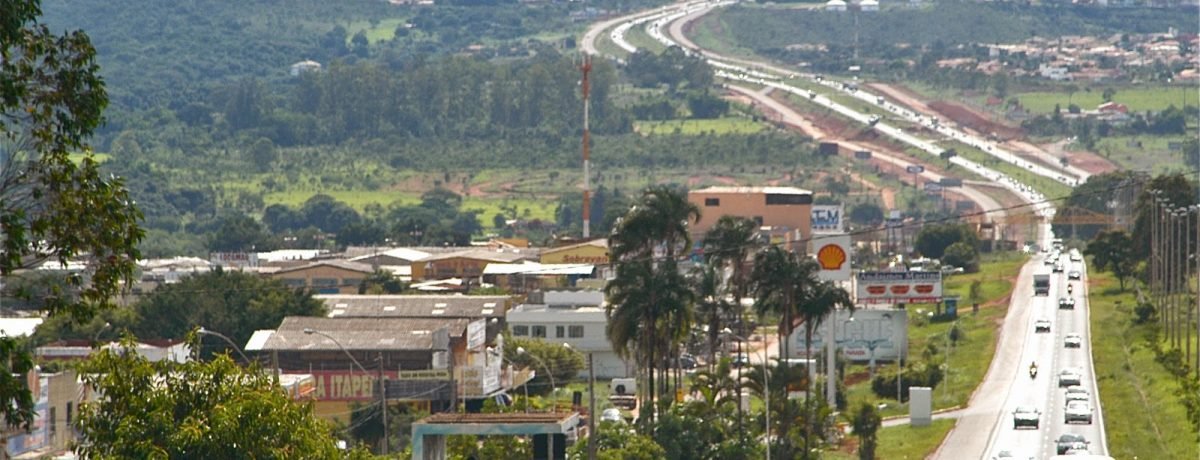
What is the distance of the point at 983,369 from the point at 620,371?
19.0 meters

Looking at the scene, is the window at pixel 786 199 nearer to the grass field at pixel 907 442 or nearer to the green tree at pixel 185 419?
the grass field at pixel 907 442

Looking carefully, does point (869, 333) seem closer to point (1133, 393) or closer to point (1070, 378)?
point (1070, 378)

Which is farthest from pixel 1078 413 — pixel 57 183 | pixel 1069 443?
pixel 57 183

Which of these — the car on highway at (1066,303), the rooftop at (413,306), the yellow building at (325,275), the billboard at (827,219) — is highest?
the billboard at (827,219)

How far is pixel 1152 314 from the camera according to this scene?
107 meters

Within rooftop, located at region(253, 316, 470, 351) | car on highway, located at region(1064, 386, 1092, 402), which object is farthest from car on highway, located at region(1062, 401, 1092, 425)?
rooftop, located at region(253, 316, 470, 351)

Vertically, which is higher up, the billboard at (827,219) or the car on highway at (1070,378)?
the billboard at (827,219)

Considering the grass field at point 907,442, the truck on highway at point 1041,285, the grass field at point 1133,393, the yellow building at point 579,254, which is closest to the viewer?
the grass field at point 1133,393

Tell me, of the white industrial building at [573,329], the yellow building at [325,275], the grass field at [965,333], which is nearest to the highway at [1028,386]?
the grass field at [965,333]

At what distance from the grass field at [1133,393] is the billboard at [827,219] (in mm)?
69408

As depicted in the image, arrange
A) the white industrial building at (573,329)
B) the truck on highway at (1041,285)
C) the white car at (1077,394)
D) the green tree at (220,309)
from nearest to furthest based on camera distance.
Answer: the white car at (1077,394)
the green tree at (220,309)
the white industrial building at (573,329)
the truck on highway at (1041,285)

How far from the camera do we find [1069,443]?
66000 millimetres

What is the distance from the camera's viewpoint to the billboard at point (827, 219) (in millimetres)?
191750

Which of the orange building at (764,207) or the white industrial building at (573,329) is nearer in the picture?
the white industrial building at (573,329)
